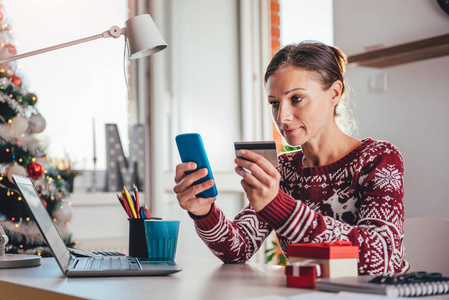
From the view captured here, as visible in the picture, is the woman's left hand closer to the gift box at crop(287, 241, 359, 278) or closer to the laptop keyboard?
the gift box at crop(287, 241, 359, 278)

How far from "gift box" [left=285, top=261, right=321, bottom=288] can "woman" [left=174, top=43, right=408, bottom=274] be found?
199 mm

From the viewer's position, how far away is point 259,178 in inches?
42.5

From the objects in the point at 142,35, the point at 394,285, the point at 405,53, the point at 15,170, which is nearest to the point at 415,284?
the point at 394,285

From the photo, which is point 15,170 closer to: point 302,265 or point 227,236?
point 227,236

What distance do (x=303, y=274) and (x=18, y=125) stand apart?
6.70ft

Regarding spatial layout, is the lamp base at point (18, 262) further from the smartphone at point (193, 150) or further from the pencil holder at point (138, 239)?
the smartphone at point (193, 150)

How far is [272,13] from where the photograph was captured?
398 cm

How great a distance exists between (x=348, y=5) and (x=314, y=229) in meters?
2.36

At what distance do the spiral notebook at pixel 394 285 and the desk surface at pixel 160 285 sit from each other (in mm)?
56

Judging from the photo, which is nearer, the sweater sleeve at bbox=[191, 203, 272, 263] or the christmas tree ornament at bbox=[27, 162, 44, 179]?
the sweater sleeve at bbox=[191, 203, 272, 263]

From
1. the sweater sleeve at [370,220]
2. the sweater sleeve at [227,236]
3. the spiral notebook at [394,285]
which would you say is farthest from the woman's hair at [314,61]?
the spiral notebook at [394,285]

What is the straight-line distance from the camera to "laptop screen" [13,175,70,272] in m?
1.02

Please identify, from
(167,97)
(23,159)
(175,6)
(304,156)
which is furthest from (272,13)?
(304,156)

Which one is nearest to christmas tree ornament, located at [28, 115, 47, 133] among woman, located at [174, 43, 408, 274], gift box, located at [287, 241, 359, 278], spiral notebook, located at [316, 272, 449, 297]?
woman, located at [174, 43, 408, 274]
